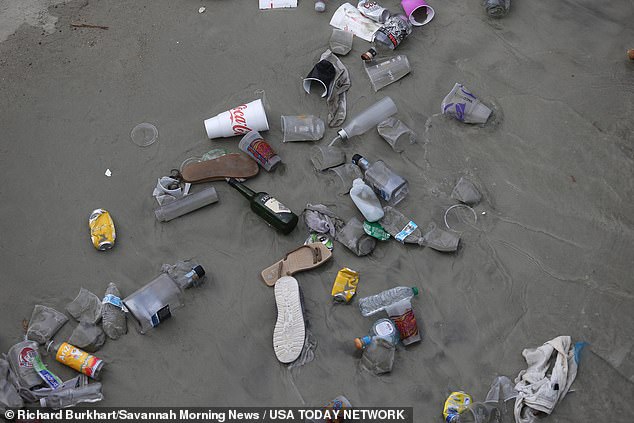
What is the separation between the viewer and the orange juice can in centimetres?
392

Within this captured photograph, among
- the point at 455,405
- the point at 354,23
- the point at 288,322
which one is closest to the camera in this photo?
the point at 455,405

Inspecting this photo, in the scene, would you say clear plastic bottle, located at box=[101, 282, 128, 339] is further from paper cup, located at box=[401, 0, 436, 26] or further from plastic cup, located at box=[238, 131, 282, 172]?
paper cup, located at box=[401, 0, 436, 26]

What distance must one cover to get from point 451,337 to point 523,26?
8.67 feet

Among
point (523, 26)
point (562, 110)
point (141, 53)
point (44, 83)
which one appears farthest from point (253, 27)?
point (562, 110)

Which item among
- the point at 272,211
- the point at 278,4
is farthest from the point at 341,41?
the point at 272,211

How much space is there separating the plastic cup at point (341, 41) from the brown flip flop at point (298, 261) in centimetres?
167

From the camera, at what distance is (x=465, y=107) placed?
4723 mm

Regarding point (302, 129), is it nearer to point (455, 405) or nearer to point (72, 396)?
point (455, 405)

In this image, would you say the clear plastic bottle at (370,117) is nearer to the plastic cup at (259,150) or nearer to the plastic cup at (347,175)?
the plastic cup at (347,175)

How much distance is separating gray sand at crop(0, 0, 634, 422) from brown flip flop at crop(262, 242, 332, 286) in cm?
8

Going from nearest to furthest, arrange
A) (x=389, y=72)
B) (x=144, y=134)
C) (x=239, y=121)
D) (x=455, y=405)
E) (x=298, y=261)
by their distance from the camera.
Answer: (x=455, y=405)
(x=298, y=261)
(x=239, y=121)
(x=144, y=134)
(x=389, y=72)

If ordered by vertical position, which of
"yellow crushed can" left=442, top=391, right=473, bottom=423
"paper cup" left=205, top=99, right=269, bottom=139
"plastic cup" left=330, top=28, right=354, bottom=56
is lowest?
"yellow crushed can" left=442, top=391, right=473, bottom=423

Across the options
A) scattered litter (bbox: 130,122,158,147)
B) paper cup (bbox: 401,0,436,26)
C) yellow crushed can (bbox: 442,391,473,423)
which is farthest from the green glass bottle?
paper cup (bbox: 401,0,436,26)

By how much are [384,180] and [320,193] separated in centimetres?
45
